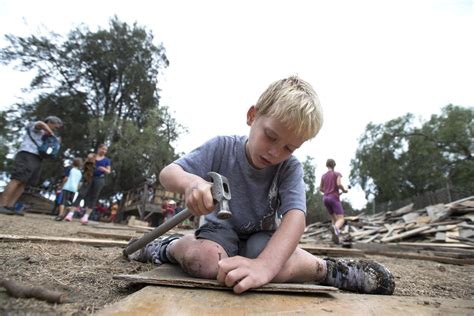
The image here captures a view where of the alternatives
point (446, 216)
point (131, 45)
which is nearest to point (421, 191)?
point (446, 216)

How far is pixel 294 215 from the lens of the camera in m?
1.69

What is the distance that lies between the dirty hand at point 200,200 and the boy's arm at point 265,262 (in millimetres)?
241

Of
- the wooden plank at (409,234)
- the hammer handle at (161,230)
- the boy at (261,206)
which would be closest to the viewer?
the boy at (261,206)

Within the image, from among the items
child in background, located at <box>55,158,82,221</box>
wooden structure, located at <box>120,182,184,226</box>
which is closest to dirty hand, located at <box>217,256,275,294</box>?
child in background, located at <box>55,158,82,221</box>

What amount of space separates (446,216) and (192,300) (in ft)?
31.6

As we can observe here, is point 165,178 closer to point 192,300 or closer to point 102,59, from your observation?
point 192,300

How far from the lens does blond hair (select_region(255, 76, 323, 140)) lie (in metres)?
1.66

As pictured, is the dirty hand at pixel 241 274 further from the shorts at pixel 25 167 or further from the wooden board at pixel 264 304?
the shorts at pixel 25 167

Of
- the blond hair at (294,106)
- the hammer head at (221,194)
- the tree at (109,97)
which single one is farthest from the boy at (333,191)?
the tree at (109,97)

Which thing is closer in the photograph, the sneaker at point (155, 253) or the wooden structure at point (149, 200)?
the sneaker at point (155, 253)

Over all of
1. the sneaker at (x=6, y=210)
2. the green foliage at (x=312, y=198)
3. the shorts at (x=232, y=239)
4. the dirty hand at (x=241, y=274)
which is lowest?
the dirty hand at (x=241, y=274)

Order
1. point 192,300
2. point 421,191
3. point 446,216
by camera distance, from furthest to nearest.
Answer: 1. point 421,191
2. point 446,216
3. point 192,300

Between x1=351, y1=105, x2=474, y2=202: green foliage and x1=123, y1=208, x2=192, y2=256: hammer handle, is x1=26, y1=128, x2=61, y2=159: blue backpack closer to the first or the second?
x1=123, y1=208, x2=192, y2=256: hammer handle

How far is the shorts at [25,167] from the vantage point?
5.14 meters
